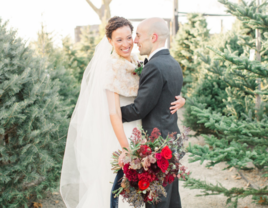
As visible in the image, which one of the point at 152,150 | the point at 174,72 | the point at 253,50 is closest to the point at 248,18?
the point at 253,50

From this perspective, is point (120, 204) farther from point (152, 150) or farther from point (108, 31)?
point (108, 31)

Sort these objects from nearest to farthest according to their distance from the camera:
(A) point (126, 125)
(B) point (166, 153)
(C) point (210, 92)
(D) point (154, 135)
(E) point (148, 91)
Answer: (B) point (166, 153) < (D) point (154, 135) < (E) point (148, 91) < (A) point (126, 125) < (C) point (210, 92)

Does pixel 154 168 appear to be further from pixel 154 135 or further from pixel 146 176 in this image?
pixel 154 135

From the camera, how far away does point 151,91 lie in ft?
6.95

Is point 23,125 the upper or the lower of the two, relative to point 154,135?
lower

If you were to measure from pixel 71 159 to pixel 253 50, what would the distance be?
3.54 meters

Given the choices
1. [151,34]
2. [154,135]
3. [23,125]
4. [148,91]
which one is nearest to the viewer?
[154,135]

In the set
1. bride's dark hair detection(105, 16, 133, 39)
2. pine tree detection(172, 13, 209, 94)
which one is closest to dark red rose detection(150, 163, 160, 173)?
bride's dark hair detection(105, 16, 133, 39)

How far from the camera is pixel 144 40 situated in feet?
7.77

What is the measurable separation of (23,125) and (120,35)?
1879mm

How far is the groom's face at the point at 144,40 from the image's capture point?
233cm

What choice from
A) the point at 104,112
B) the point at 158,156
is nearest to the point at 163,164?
the point at 158,156

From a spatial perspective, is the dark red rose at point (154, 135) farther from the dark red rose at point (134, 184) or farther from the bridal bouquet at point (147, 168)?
the dark red rose at point (134, 184)

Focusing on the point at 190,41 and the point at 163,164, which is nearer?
the point at 163,164
